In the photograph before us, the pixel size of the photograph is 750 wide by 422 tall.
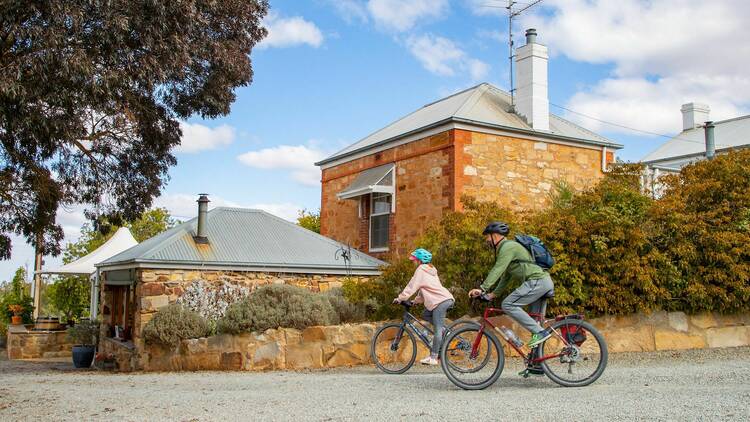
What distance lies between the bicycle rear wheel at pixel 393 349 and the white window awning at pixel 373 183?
7788 mm

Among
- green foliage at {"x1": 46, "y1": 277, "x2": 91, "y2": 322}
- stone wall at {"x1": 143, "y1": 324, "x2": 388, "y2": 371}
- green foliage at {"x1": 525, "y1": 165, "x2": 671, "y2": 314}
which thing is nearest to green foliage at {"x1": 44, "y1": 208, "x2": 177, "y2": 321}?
green foliage at {"x1": 46, "y1": 277, "x2": 91, "y2": 322}

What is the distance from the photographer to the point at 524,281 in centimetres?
782

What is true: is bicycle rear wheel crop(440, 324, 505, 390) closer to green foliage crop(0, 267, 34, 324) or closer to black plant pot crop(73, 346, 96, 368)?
black plant pot crop(73, 346, 96, 368)

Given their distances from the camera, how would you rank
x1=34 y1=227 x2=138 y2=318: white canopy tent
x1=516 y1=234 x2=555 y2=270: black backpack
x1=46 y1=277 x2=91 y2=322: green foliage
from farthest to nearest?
x1=46 y1=277 x2=91 y2=322: green foliage < x1=34 y1=227 x2=138 y2=318: white canopy tent < x1=516 y1=234 x2=555 y2=270: black backpack

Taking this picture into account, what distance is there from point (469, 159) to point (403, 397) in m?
9.91

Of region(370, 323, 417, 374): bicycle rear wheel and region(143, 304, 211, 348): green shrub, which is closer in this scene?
region(370, 323, 417, 374): bicycle rear wheel

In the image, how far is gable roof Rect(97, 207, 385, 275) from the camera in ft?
46.9

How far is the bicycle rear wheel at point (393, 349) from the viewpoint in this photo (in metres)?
9.89

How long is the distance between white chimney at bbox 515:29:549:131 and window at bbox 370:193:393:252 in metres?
4.09

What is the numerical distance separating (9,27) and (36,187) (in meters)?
4.74

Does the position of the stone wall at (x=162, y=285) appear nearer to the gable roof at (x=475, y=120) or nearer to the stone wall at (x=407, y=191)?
the stone wall at (x=407, y=191)

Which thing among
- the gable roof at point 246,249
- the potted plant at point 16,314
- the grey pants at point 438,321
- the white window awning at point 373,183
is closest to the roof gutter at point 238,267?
the gable roof at point 246,249

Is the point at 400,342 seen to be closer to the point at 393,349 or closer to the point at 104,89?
the point at 393,349

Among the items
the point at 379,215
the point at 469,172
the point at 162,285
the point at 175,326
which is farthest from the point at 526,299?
the point at 379,215
